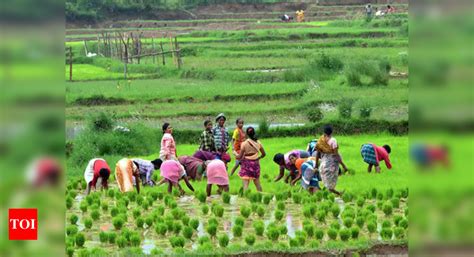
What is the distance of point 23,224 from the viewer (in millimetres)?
2963

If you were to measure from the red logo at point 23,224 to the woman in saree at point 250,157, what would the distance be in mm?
8639

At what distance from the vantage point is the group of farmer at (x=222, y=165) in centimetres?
1133

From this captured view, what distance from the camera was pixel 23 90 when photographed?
8.32 feet

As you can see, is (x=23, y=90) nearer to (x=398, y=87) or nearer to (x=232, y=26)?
(x=398, y=87)

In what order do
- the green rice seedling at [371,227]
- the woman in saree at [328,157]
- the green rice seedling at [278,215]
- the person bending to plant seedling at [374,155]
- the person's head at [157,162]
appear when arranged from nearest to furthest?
the green rice seedling at [371,227] < the green rice seedling at [278,215] < the woman in saree at [328,157] < the person's head at [157,162] < the person bending to plant seedling at [374,155]

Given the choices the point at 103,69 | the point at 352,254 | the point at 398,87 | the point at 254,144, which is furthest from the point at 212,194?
the point at 103,69

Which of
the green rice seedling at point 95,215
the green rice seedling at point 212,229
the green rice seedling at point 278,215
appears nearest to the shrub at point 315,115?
the green rice seedling at point 278,215

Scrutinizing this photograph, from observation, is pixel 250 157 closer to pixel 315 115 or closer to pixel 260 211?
pixel 260 211

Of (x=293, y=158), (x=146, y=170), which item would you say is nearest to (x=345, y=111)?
(x=293, y=158)

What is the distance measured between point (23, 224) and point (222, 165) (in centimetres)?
880

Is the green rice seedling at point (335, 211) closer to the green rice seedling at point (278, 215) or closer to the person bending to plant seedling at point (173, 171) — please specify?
the green rice seedling at point (278, 215)

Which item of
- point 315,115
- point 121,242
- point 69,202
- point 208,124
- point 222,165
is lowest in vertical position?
point 121,242

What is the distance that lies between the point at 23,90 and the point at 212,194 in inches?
381

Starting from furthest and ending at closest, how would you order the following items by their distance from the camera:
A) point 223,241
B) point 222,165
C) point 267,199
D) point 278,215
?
1. point 222,165
2. point 267,199
3. point 278,215
4. point 223,241
